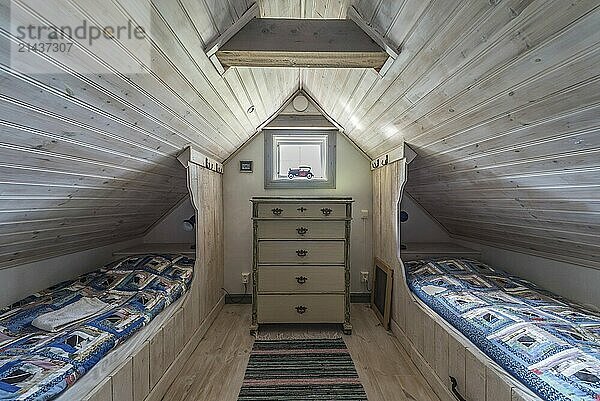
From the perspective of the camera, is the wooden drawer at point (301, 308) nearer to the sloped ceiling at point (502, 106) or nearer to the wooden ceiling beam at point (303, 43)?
the sloped ceiling at point (502, 106)

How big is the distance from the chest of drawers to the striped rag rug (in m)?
0.25

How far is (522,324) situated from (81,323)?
205cm

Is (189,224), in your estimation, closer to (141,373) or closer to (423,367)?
(141,373)

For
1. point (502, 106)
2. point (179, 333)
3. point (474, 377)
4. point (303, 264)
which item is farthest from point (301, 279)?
point (502, 106)

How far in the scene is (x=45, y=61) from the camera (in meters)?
1.13

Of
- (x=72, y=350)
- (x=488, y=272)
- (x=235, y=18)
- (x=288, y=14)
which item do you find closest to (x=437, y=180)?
(x=488, y=272)

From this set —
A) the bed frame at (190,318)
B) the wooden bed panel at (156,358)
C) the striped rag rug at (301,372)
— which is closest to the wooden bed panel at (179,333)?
the bed frame at (190,318)

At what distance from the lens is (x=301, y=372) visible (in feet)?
8.95

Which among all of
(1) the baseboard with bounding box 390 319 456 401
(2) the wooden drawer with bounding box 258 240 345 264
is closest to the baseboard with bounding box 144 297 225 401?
(2) the wooden drawer with bounding box 258 240 345 264

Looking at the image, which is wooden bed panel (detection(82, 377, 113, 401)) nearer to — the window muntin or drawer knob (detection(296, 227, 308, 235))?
drawer knob (detection(296, 227, 308, 235))

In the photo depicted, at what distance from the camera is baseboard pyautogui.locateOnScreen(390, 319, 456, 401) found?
7.40ft

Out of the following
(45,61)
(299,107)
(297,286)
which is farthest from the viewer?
(299,107)

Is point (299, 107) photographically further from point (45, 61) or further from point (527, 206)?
point (45, 61)

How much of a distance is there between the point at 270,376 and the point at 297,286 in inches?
35.5
